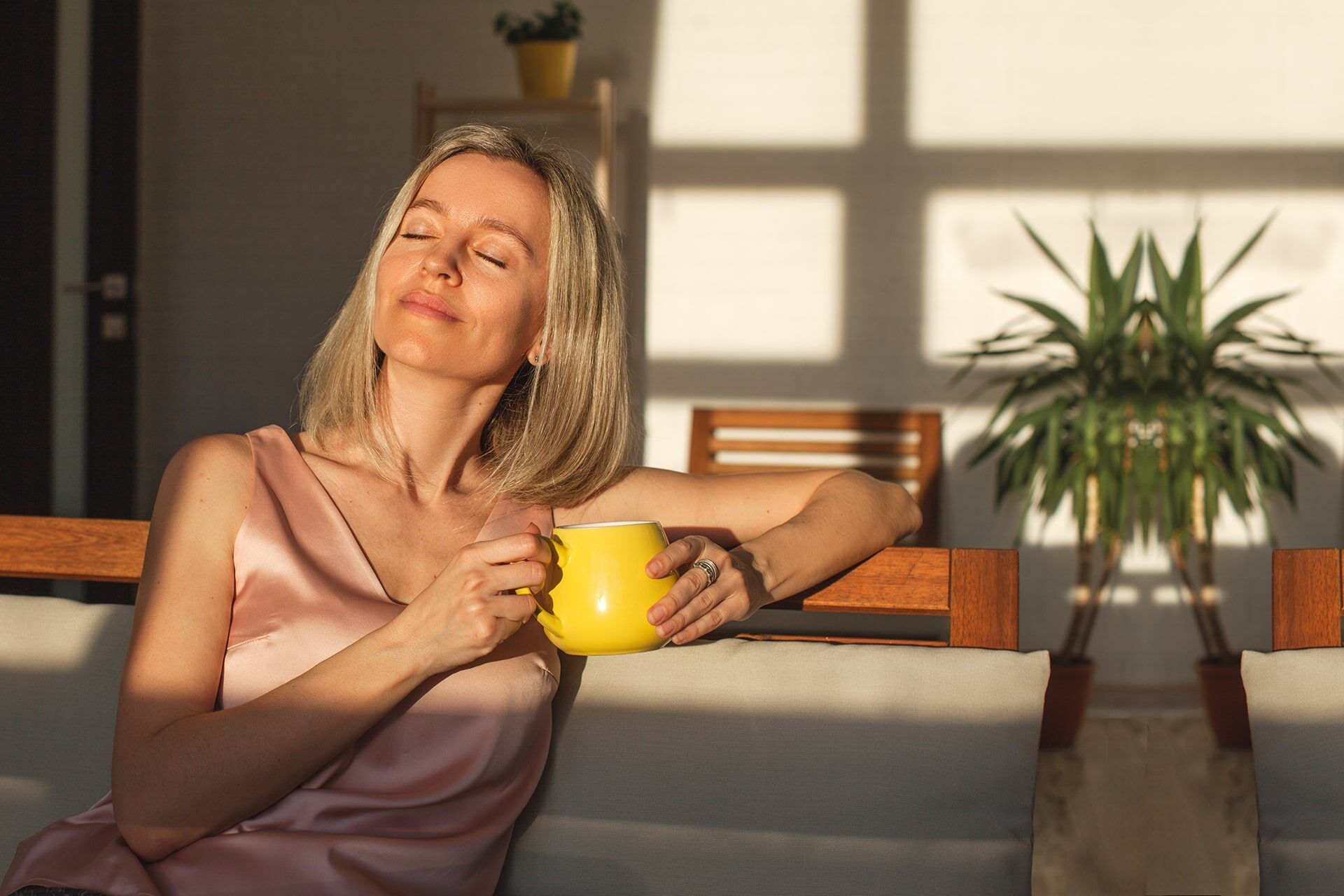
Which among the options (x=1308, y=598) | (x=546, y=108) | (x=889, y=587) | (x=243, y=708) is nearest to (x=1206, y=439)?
(x=546, y=108)

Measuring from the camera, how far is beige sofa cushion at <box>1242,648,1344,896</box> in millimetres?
1037

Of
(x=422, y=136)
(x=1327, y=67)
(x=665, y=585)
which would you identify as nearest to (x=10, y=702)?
(x=665, y=585)

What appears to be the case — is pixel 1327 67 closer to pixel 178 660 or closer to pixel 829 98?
pixel 829 98

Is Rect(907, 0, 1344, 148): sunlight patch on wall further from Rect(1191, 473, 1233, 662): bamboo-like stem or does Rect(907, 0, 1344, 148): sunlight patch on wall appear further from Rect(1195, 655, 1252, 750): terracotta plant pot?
Rect(1195, 655, 1252, 750): terracotta plant pot

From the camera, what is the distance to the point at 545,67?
12.4 ft

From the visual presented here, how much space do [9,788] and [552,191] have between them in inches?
32.2

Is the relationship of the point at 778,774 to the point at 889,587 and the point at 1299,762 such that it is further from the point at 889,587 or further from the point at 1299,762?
the point at 1299,762

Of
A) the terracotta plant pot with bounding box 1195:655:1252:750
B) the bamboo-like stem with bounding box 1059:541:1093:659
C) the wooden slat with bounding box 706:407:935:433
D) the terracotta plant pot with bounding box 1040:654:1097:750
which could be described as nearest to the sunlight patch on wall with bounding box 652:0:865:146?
the wooden slat with bounding box 706:407:935:433

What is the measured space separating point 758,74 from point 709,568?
10.6 feet

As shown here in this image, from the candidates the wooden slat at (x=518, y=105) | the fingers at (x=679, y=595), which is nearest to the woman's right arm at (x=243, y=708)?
the fingers at (x=679, y=595)

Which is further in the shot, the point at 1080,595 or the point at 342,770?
the point at 1080,595

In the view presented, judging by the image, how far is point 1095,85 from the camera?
12.6 ft

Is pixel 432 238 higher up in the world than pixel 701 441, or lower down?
higher up

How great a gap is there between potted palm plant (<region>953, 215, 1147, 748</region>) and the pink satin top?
2414 mm
